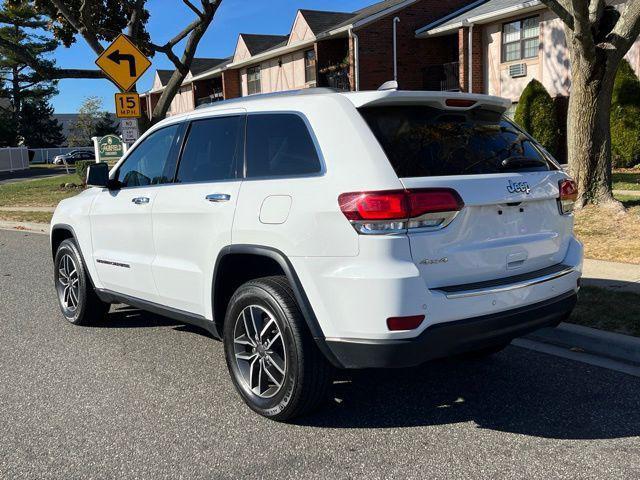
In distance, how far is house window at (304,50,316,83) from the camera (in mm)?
31766

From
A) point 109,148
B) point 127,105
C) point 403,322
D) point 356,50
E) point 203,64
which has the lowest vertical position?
point 403,322

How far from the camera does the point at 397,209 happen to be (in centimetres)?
332

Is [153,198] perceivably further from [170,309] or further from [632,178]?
[632,178]

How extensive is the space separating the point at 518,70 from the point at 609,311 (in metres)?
19.3

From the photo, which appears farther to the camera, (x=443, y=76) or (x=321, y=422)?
(x=443, y=76)

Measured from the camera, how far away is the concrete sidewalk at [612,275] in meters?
6.42

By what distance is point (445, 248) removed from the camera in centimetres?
342

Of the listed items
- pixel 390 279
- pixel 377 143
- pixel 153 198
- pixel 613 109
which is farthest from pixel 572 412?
pixel 613 109

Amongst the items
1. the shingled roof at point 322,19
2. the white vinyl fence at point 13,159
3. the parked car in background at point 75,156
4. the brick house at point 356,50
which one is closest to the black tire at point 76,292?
the brick house at point 356,50

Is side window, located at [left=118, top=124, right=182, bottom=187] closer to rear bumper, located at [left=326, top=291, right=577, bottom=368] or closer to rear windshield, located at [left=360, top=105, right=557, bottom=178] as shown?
rear windshield, located at [left=360, top=105, right=557, bottom=178]

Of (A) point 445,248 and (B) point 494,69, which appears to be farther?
(B) point 494,69

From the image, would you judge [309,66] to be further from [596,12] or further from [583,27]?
[583,27]

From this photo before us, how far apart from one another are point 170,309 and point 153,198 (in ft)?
2.75

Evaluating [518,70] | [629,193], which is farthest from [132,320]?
[518,70]
